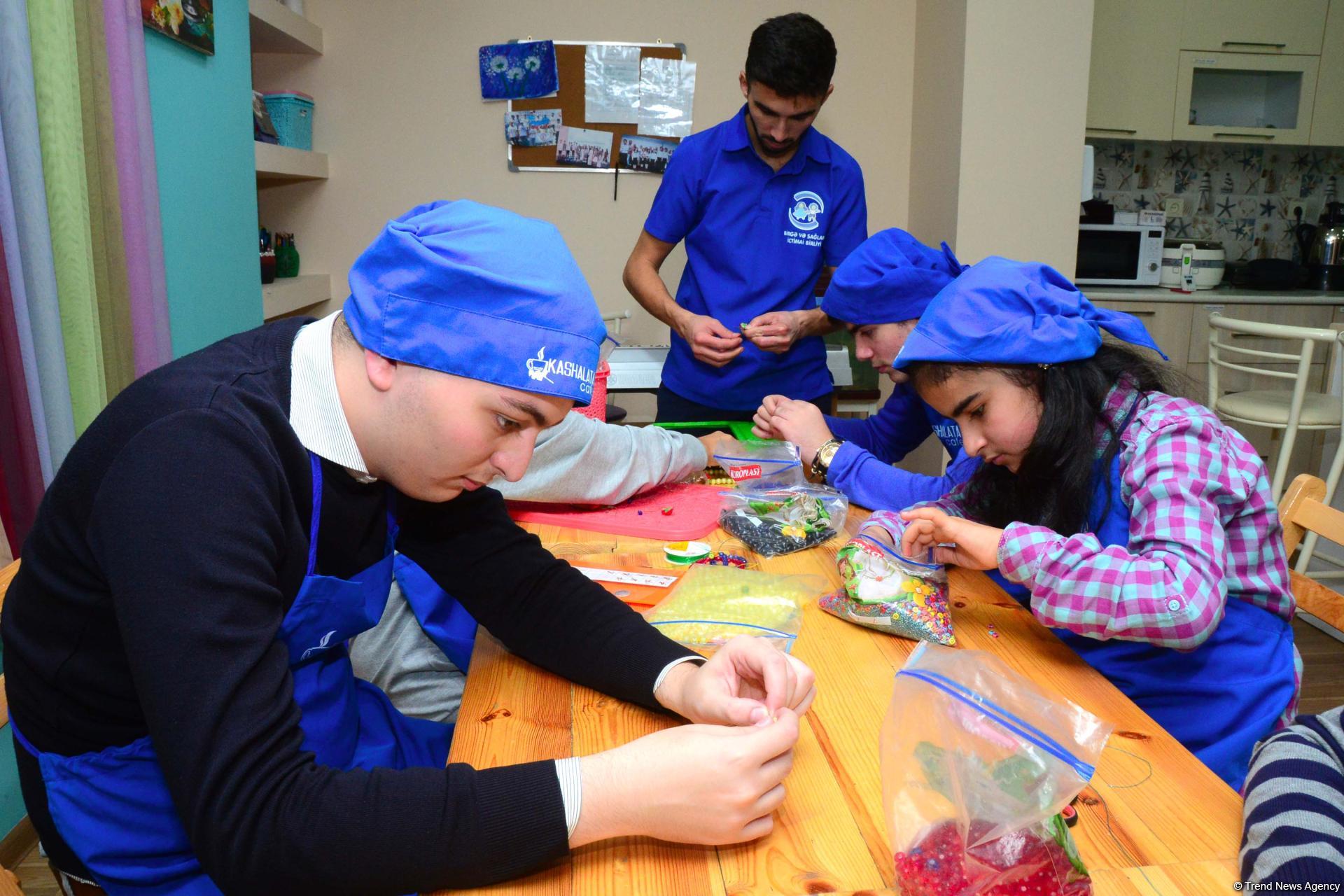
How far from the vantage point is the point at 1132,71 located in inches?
168

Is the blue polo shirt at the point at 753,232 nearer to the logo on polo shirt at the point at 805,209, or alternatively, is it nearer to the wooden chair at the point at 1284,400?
the logo on polo shirt at the point at 805,209

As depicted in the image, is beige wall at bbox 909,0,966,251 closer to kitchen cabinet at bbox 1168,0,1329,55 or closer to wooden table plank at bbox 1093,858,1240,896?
kitchen cabinet at bbox 1168,0,1329,55

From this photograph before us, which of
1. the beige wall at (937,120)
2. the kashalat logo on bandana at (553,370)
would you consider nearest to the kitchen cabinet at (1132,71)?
the beige wall at (937,120)

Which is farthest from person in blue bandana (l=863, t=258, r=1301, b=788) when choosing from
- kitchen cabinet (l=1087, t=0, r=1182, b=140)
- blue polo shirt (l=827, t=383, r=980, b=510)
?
kitchen cabinet (l=1087, t=0, r=1182, b=140)

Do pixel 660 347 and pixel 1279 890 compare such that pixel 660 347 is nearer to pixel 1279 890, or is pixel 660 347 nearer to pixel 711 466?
pixel 711 466

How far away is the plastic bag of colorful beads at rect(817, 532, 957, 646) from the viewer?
44.7 inches

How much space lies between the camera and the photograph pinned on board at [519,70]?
3945 mm

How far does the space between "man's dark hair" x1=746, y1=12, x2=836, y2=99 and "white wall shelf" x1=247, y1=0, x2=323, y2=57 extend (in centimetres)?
183

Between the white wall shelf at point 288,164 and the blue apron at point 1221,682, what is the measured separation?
3.06 metres

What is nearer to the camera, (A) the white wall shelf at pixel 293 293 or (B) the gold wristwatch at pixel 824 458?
(B) the gold wristwatch at pixel 824 458

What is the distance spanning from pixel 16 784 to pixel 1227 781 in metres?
2.21

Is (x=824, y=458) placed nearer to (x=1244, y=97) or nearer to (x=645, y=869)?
(x=645, y=869)

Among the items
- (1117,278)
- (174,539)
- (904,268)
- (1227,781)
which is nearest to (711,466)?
(904,268)

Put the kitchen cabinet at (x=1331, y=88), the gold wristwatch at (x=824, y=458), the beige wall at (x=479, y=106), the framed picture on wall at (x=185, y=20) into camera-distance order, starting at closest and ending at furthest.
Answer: the gold wristwatch at (x=824, y=458) < the framed picture on wall at (x=185, y=20) < the beige wall at (x=479, y=106) < the kitchen cabinet at (x=1331, y=88)
